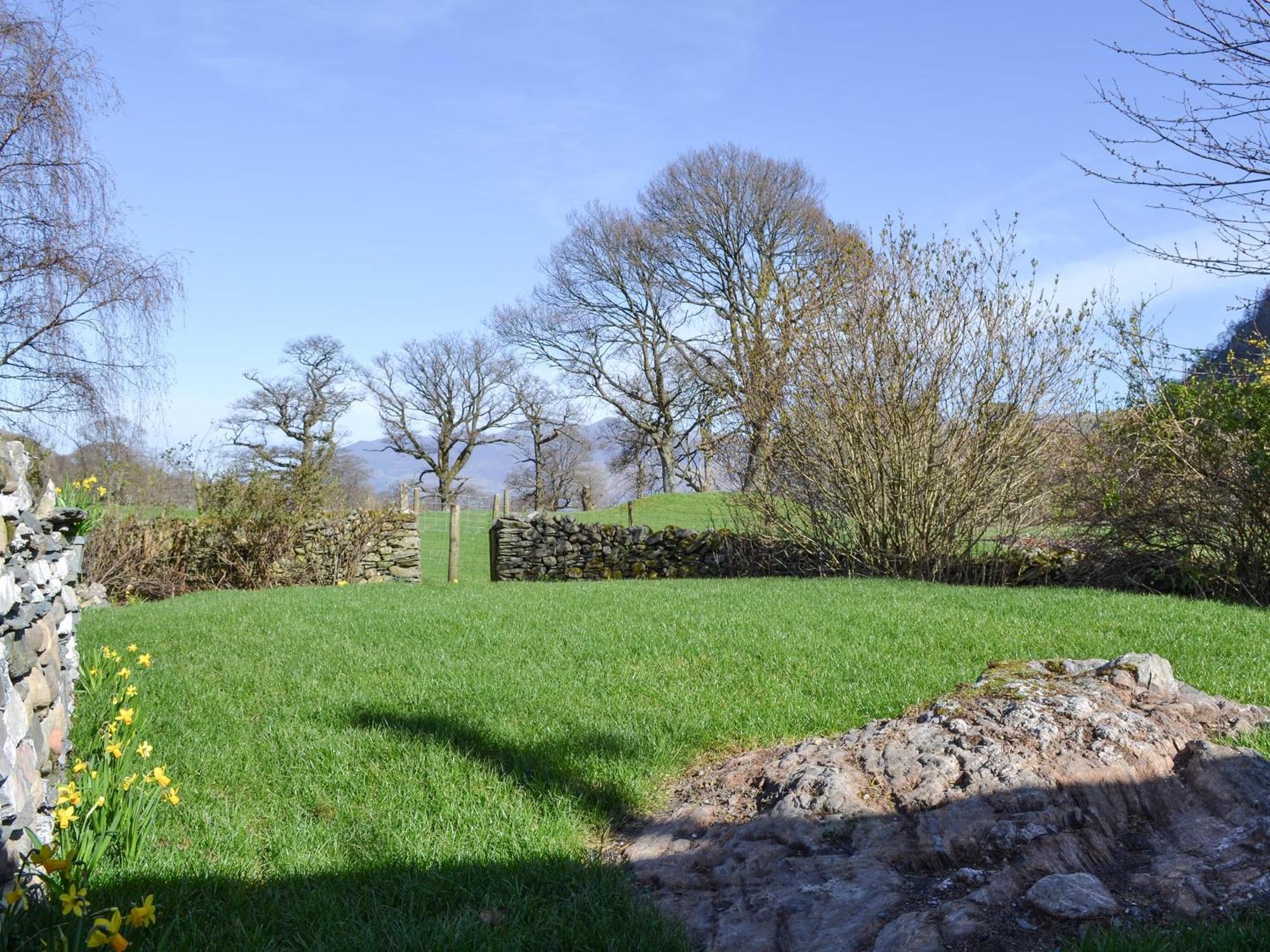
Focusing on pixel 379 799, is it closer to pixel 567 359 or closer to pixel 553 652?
pixel 553 652

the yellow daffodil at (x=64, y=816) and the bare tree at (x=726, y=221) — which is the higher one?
the bare tree at (x=726, y=221)

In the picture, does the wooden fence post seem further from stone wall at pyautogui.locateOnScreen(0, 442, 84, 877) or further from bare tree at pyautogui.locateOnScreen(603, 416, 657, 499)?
bare tree at pyautogui.locateOnScreen(603, 416, 657, 499)

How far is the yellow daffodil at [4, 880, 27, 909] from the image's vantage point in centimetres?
254

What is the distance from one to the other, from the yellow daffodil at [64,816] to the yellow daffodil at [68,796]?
25 mm

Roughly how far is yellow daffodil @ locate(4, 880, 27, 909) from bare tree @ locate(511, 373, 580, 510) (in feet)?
125

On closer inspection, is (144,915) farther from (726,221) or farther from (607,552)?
(726,221)

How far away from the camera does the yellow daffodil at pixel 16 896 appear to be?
2535mm

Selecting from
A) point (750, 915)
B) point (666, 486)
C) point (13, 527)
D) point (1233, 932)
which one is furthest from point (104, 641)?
point (666, 486)

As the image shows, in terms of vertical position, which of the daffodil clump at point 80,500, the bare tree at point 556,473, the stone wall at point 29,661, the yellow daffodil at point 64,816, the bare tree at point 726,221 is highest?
the bare tree at point 726,221

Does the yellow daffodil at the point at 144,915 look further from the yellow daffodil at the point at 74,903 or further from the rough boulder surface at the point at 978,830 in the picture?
the rough boulder surface at the point at 978,830

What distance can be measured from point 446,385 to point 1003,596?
35.8 metres

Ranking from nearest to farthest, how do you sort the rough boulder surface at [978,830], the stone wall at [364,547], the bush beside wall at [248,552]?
the rough boulder surface at [978,830] < the bush beside wall at [248,552] < the stone wall at [364,547]

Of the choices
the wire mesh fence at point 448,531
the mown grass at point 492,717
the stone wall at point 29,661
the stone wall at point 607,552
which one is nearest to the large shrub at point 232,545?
the wire mesh fence at point 448,531

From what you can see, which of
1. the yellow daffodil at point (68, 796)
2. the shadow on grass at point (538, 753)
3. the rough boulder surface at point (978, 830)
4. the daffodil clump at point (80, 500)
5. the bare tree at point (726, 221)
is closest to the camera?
the rough boulder surface at point (978, 830)
